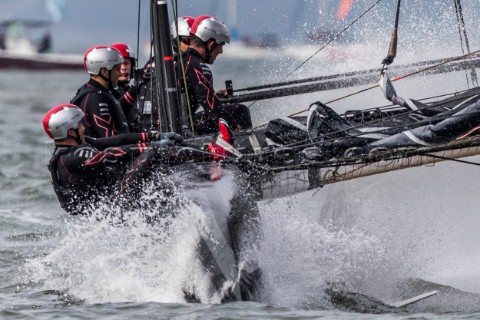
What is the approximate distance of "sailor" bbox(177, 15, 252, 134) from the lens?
8.42 m

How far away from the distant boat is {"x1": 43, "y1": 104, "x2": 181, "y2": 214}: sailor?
2849cm

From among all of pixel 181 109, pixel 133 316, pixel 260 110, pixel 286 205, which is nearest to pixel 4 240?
pixel 181 109

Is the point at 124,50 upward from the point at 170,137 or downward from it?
upward

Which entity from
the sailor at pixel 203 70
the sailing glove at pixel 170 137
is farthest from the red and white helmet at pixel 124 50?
the sailing glove at pixel 170 137

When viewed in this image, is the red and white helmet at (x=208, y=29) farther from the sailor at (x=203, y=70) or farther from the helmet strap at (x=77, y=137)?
the helmet strap at (x=77, y=137)

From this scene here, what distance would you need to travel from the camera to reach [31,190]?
39.2ft

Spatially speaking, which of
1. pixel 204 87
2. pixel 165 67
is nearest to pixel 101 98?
pixel 165 67

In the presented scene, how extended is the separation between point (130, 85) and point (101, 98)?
1274 millimetres

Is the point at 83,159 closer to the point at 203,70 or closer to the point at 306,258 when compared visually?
the point at 306,258

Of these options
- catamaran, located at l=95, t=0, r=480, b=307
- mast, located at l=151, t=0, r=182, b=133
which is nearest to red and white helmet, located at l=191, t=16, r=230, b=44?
catamaran, located at l=95, t=0, r=480, b=307

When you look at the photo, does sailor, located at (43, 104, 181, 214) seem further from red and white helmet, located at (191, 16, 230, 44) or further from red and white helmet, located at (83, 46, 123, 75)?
red and white helmet, located at (191, 16, 230, 44)

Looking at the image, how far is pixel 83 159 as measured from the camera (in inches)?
280

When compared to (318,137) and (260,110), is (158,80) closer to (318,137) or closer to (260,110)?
(318,137)

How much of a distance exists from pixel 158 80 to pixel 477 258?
2.38 metres
